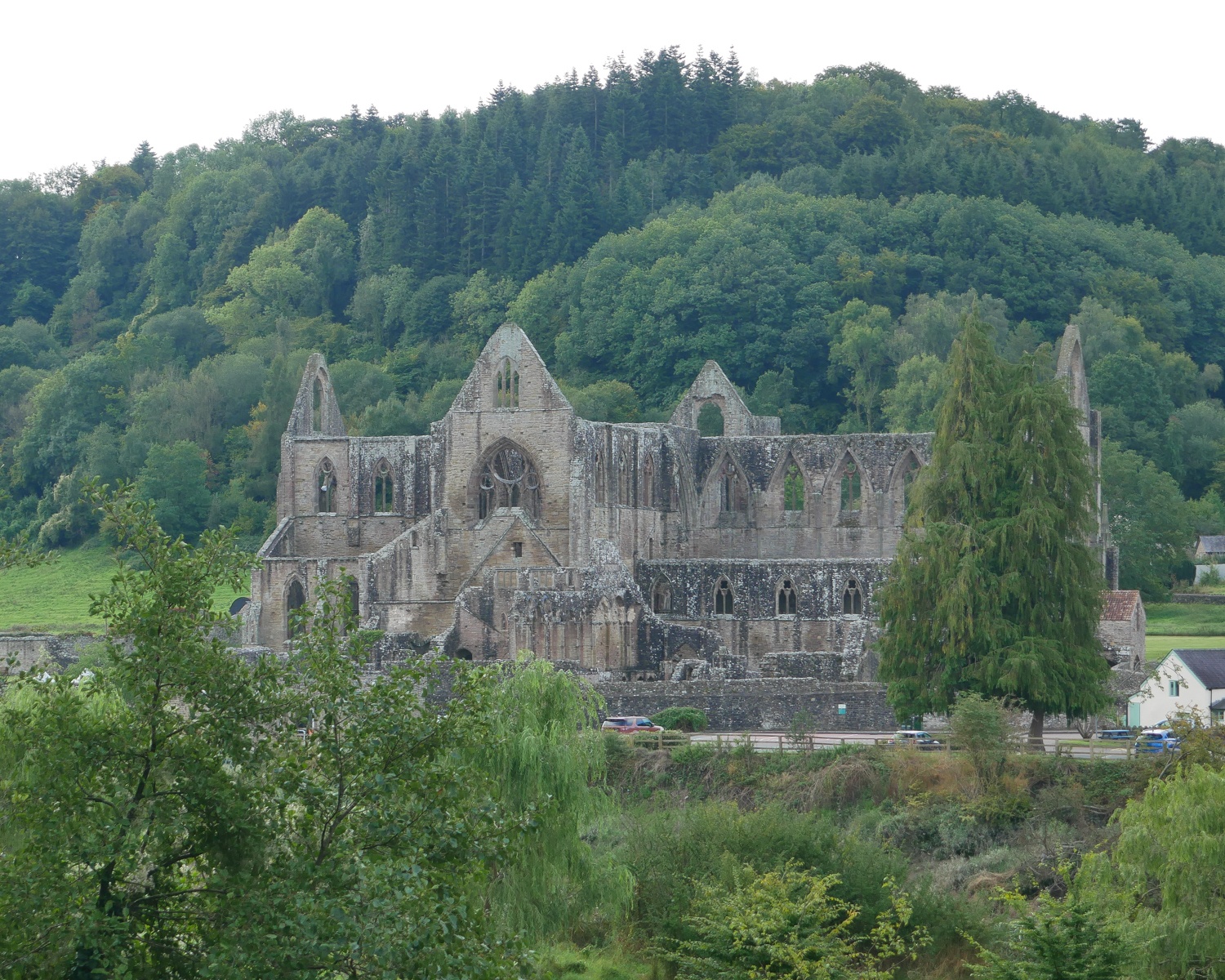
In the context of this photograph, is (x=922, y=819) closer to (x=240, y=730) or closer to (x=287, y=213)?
(x=240, y=730)

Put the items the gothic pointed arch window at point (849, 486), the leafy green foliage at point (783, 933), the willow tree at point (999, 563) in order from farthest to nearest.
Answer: the gothic pointed arch window at point (849, 486), the willow tree at point (999, 563), the leafy green foliage at point (783, 933)

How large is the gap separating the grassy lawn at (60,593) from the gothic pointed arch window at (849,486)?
2548cm

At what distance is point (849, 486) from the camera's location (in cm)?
6831

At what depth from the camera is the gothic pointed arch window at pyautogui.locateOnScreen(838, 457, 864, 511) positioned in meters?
68.2

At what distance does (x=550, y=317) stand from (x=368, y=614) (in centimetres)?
4886

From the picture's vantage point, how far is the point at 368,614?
60781 mm

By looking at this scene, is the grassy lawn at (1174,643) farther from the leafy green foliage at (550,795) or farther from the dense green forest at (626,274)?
the leafy green foliage at (550,795)

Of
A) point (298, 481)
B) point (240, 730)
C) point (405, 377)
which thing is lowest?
point (240, 730)

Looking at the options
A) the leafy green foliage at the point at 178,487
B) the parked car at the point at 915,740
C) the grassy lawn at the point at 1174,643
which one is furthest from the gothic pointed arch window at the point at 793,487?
the leafy green foliage at the point at 178,487

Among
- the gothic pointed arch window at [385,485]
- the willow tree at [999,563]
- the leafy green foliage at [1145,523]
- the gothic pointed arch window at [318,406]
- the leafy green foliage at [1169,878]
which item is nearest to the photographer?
the leafy green foliage at [1169,878]

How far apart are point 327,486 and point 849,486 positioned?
763 inches

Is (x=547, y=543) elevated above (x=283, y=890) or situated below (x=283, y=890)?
above

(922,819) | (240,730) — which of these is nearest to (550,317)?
(922,819)

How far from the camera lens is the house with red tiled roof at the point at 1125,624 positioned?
190 feet
